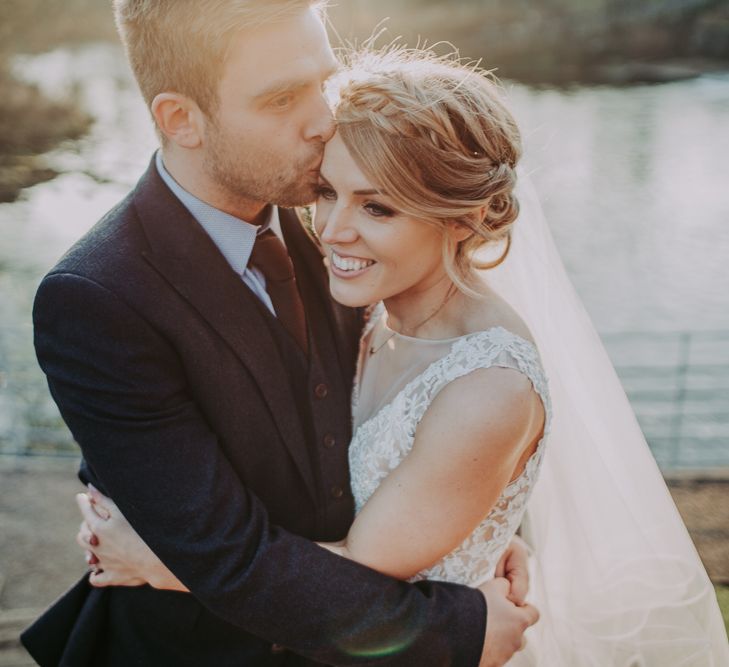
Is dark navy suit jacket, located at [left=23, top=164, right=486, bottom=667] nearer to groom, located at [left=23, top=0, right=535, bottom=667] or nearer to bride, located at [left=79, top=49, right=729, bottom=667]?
groom, located at [left=23, top=0, right=535, bottom=667]

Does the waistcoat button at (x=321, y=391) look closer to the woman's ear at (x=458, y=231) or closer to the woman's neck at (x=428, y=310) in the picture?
the woman's neck at (x=428, y=310)

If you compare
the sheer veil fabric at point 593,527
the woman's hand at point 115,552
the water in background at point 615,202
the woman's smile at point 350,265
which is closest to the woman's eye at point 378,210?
the woman's smile at point 350,265

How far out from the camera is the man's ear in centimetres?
207

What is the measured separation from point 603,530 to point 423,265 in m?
1.05

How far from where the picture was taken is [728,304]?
15.1 metres

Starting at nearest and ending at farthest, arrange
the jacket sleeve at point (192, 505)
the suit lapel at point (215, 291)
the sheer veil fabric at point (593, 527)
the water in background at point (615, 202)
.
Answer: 1. the jacket sleeve at point (192, 505)
2. the suit lapel at point (215, 291)
3. the sheer veil fabric at point (593, 527)
4. the water in background at point (615, 202)

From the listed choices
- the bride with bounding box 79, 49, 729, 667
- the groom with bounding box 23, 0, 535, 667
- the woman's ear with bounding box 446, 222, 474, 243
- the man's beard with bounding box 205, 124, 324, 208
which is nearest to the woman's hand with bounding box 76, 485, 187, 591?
the bride with bounding box 79, 49, 729, 667

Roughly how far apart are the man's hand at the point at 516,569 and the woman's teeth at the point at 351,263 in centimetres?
99

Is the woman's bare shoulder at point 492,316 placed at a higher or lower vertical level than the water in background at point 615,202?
higher

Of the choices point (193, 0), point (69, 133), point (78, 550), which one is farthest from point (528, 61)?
point (193, 0)

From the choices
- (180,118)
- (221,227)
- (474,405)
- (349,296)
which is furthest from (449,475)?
(180,118)

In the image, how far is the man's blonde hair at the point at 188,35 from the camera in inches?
76.6

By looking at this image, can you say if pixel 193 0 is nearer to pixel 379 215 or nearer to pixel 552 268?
pixel 379 215

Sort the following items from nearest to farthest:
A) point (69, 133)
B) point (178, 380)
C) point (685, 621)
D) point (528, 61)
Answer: point (178, 380), point (685, 621), point (69, 133), point (528, 61)
